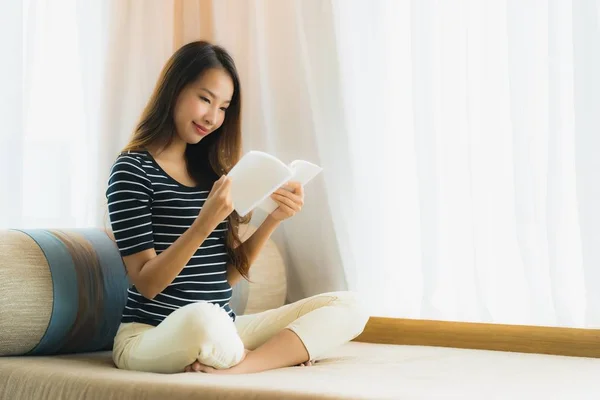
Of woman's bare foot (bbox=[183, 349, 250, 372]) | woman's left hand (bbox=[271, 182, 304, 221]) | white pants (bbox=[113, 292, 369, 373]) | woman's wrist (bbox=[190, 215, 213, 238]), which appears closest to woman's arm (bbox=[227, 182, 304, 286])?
woman's left hand (bbox=[271, 182, 304, 221])

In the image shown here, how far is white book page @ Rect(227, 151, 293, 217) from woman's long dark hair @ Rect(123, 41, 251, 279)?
0.27 meters

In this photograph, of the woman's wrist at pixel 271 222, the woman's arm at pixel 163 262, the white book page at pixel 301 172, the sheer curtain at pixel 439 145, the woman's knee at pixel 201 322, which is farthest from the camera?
the sheer curtain at pixel 439 145

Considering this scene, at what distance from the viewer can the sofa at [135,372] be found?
1272mm

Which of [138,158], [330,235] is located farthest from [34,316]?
[330,235]

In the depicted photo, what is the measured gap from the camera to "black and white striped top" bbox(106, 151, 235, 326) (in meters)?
1.56

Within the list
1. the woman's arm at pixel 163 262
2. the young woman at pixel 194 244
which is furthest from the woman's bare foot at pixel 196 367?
the woman's arm at pixel 163 262

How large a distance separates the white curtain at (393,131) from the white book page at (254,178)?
631 mm

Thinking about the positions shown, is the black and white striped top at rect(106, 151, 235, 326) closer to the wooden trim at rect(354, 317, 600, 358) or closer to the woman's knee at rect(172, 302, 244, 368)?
the woman's knee at rect(172, 302, 244, 368)

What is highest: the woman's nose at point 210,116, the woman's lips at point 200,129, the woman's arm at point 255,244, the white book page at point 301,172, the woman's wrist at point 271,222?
the woman's nose at point 210,116

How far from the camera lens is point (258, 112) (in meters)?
2.29

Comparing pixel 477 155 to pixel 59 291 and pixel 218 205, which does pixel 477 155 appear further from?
pixel 59 291

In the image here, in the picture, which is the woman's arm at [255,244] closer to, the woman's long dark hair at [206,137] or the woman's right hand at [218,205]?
the woman's long dark hair at [206,137]

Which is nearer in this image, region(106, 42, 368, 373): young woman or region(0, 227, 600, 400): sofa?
region(0, 227, 600, 400): sofa

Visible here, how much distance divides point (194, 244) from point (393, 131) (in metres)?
0.76
